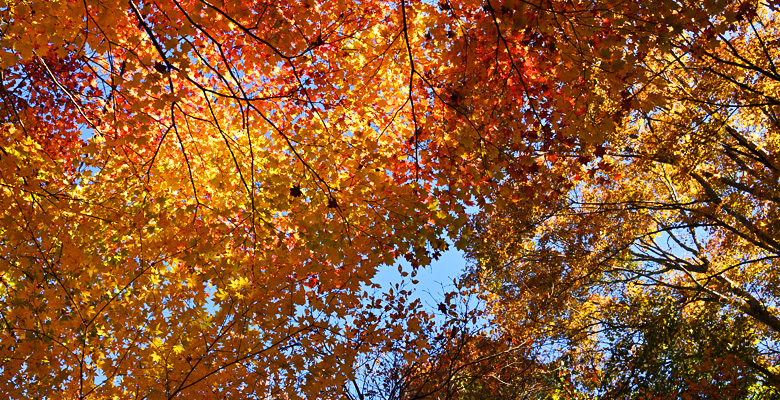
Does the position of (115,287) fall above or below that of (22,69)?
below

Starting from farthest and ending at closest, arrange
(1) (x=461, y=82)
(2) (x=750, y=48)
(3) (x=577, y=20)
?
1. (2) (x=750, y=48)
2. (1) (x=461, y=82)
3. (3) (x=577, y=20)

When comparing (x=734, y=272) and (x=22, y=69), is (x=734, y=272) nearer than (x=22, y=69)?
No

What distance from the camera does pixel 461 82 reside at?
621 cm

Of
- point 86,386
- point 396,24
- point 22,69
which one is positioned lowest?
point 86,386

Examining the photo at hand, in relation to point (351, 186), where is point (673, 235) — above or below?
above

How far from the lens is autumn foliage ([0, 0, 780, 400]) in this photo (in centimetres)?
470

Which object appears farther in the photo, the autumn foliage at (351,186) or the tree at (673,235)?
the tree at (673,235)

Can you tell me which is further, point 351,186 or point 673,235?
point 673,235

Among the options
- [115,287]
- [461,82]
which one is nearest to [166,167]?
[115,287]

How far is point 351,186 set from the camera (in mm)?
6059

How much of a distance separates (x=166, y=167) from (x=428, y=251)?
4.78 m

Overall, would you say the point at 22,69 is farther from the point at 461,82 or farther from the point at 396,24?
the point at 461,82

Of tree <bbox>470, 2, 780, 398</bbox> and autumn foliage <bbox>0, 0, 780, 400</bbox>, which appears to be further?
tree <bbox>470, 2, 780, 398</bbox>

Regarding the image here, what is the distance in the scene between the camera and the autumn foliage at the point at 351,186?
15.4 feet
